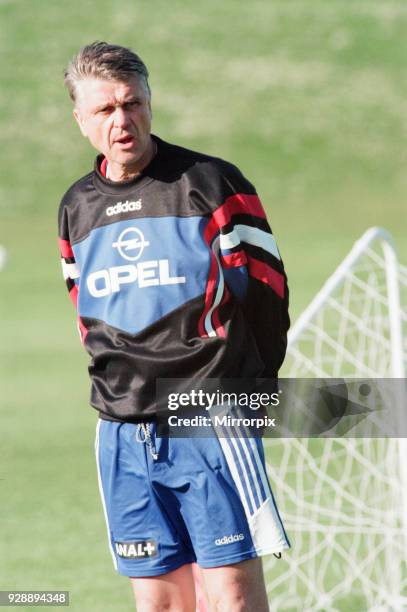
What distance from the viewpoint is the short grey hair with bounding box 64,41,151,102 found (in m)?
3.46

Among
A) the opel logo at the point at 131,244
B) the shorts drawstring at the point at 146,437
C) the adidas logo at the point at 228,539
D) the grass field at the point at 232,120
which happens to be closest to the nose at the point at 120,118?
the opel logo at the point at 131,244

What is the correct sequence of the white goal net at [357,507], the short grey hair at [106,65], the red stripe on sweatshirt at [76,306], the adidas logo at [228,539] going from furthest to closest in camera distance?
1. the white goal net at [357,507]
2. the red stripe on sweatshirt at [76,306]
3. the short grey hair at [106,65]
4. the adidas logo at [228,539]

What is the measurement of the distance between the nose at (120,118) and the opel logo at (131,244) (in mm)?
281

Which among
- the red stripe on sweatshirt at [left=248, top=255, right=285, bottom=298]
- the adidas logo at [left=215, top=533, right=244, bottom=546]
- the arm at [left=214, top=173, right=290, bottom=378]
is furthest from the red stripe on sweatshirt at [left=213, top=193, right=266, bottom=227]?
the adidas logo at [left=215, top=533, right=244, bottom=546]

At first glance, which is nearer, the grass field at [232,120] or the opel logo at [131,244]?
the opel logo at [131,244]

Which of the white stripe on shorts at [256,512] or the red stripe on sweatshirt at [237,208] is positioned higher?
the red stripe on sweatshirt at [237,208]

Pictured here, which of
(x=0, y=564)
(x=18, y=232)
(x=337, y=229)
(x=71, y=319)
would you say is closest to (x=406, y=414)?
(x=0, y=564)

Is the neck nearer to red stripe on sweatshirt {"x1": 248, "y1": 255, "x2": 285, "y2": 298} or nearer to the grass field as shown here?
red stripe on sweatshirt {"x1": 248, "y1": 255, "x2": 285, "y2": 298}

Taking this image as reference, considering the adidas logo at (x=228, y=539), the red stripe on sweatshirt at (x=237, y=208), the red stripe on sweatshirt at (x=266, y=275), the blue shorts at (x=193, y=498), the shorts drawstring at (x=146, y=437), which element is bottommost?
the adidas logo at (x=228, y=539)

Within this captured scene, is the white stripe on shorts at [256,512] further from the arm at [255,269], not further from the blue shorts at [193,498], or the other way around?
the arm at [255,269]

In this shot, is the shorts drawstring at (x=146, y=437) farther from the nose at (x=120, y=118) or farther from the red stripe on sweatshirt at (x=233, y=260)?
the nose at (x=120, y=118)

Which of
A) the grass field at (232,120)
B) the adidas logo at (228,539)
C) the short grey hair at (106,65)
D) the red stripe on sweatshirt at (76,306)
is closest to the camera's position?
the adidas logo at (228,539)

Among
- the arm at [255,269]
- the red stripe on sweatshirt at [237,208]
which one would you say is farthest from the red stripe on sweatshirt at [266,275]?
the red stripe on sweatshirt at [237,208]

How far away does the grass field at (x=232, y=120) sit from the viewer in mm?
13414
